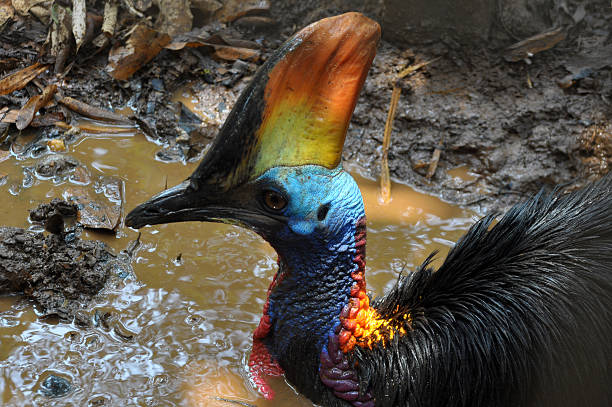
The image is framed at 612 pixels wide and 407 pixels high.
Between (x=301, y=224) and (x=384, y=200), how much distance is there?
182 centimetres

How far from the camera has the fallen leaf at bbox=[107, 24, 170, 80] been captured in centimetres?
454

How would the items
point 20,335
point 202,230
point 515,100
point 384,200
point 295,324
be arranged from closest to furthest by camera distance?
point 295,324, point 20,335, point 202,230, point 384,200, point 515,100

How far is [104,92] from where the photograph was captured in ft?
14.8

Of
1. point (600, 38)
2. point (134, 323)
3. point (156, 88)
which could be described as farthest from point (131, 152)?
point (600, 38)

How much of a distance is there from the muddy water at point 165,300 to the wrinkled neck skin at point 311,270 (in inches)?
8.5

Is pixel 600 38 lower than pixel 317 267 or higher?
higher

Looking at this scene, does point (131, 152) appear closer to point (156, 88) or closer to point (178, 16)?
point (156, 88)

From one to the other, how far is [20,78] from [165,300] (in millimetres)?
2263

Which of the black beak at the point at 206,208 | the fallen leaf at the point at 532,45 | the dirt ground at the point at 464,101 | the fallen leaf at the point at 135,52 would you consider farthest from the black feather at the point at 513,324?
the fallen leaf at the point at 135,52

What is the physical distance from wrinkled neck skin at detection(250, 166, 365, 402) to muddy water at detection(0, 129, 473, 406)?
0.22m

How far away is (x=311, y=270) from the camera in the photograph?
2.31m

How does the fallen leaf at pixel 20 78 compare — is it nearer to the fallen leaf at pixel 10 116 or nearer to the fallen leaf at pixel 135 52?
the fallen leaf at pixel 10 116

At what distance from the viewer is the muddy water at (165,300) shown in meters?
2.58

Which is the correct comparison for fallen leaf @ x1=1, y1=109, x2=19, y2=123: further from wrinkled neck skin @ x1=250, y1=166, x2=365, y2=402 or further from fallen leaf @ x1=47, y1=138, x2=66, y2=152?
wrinkled neck skin @ x1=250, y1=166, x2=365, y2=402
